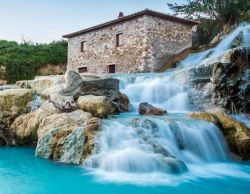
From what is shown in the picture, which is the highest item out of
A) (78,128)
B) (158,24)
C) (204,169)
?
(158,24)

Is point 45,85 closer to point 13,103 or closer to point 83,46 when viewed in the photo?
point 13,103

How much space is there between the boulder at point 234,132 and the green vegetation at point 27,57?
1740 centimetres

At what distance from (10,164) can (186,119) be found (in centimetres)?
475

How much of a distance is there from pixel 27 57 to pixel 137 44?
10.1 m

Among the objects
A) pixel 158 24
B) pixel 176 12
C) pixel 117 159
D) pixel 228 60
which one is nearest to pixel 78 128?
pixel 117 159

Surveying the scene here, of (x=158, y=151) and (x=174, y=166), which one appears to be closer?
(x=174, y=166)

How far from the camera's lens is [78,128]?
8.20 meters

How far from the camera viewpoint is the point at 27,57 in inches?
1028

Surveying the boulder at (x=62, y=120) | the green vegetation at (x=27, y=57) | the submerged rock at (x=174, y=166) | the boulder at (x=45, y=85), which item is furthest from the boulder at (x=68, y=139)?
the green vegetation at (x=27, y=57)

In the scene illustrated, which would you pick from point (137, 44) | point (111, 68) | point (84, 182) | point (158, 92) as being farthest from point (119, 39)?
point (84, 182)

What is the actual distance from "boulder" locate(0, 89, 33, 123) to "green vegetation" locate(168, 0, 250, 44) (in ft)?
51.4

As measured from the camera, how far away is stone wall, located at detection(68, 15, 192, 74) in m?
19.9

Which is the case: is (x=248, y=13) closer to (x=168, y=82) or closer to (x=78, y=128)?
(x=168, y=82)

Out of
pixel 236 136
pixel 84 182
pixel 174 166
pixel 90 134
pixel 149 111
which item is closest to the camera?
pixel 84 182
